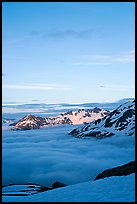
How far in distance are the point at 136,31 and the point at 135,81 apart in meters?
2.71

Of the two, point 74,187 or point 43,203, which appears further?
point 74,187

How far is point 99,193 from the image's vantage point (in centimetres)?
2395

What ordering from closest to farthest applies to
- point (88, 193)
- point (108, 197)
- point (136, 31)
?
point (136, 31)
point (108, 197)
point (88, 193)

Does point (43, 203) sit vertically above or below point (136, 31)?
below

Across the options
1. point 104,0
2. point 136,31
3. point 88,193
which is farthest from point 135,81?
point 88,193

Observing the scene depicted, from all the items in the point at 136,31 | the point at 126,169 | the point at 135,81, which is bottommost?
the point at 126,169

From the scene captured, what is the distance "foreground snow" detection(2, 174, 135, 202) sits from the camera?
22.2 m

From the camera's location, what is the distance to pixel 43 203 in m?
23.1

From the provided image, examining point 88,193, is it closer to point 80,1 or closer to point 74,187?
point 74,187

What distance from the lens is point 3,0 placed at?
1772 cm

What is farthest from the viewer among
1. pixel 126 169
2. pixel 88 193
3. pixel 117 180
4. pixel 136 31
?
pixel 126 169

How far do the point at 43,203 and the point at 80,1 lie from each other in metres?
14.5

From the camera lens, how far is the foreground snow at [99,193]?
875 inches

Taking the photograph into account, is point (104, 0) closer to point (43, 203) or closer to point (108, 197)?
point (108, 197)
